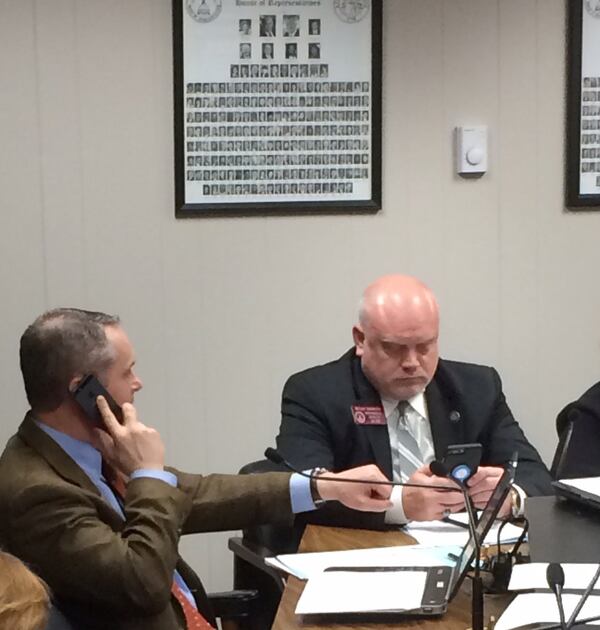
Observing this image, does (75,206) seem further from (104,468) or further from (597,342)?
(597,342)

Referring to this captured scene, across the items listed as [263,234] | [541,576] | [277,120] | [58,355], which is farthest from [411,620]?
[277,120]

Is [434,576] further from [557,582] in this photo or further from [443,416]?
[443,416]

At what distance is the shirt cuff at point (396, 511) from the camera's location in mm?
2236

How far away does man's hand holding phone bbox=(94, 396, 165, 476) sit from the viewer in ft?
6.44

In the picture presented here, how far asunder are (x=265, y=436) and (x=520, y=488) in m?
1.01

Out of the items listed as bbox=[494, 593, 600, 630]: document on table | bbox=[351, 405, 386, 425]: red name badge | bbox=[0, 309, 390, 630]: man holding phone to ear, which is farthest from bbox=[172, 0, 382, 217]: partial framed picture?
bbox=[494, 593, 600, 630]: document on table

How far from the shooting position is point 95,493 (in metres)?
1.93

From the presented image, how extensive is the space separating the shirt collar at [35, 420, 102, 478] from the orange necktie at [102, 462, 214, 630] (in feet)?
0.25

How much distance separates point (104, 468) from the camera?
208 cm

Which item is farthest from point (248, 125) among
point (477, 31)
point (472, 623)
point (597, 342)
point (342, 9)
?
point (472, 623)

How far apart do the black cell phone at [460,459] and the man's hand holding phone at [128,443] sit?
558 mm

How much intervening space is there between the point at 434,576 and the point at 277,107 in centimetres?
170

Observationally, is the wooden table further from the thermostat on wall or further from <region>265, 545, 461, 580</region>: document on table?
the thermostat on wall

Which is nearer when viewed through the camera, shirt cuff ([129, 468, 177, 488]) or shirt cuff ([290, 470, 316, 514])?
shirt cuff ([129, 468, 177, 488])
